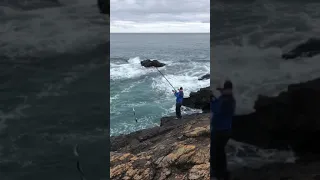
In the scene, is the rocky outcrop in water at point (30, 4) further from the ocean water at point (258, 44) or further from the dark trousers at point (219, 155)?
the dark trousers at point (219, 155)

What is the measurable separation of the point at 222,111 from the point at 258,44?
0.74 m

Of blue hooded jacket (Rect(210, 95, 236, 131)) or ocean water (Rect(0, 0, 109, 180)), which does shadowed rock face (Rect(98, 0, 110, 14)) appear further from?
blue hooded jacket (Rect(210, 95, 236, 131))

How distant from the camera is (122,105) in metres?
18.0

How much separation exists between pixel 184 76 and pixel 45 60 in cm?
2296

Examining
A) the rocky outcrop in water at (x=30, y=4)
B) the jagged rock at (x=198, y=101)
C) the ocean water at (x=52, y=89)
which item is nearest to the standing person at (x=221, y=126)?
the ocean water at (x=52, y=89)

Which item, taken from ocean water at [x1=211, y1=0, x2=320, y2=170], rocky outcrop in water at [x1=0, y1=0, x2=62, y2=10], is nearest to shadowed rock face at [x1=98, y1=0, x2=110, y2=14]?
rocky outcrop in water at [x1=0, y1=0, x2=62, y2=10]

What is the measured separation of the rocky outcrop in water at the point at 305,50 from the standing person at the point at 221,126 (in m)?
0.66

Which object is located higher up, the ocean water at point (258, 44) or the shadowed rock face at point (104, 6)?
the shadowed rock face at point (104, 6)

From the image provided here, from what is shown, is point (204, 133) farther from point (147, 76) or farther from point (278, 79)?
point (147, 76)

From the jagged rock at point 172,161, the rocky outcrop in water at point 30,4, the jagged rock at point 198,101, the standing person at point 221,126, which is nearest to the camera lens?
the rocky outcrop in water at point 30,4

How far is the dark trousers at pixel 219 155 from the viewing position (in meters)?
3.87

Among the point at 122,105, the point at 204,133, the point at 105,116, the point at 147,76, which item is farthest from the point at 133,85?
A: the point at 105,116

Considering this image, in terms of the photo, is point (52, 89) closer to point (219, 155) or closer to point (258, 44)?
point (219, 155)

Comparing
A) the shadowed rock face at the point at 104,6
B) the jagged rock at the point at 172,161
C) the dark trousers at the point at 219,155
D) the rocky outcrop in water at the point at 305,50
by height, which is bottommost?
the jagged rock at the point at 172,161
